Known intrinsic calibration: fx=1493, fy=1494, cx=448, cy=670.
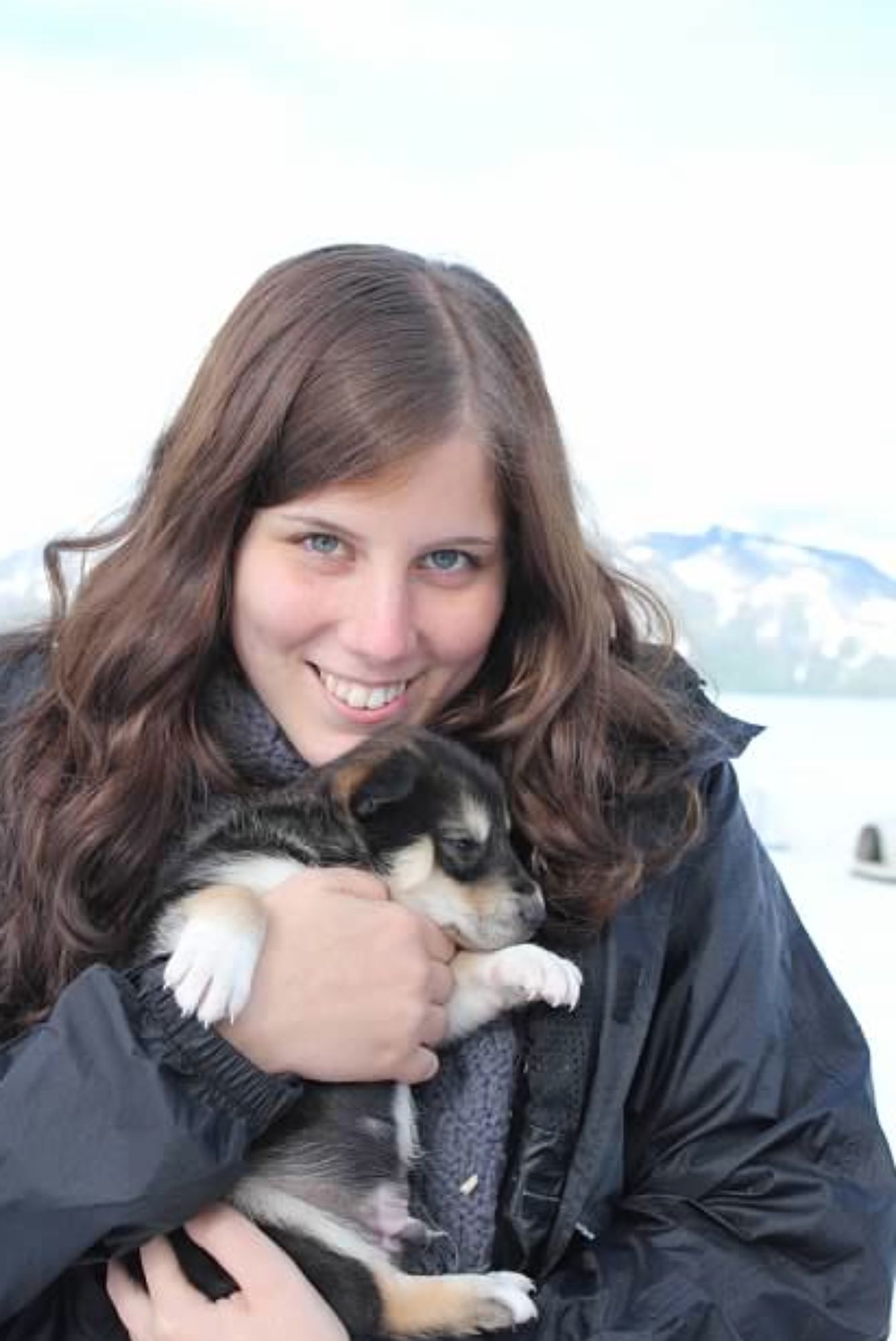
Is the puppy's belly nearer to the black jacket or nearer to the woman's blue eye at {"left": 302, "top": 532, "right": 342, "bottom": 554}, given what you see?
the black jacket

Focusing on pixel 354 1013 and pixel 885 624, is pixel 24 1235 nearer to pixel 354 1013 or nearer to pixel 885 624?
pixel 354 1013

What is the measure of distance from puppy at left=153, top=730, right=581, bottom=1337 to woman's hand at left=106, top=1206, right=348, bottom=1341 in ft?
0.17

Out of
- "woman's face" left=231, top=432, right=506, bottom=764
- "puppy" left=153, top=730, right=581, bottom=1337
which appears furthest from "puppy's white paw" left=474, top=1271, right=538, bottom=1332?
"woman's face" left=231, top=432, right=506, bottom=764

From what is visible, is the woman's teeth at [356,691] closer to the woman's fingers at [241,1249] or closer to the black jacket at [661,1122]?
the black jacket at [661,1122]

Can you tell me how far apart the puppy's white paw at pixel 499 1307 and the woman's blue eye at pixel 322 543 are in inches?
23.6

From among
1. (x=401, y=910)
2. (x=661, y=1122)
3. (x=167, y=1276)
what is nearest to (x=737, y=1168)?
(x=661, y=1122)

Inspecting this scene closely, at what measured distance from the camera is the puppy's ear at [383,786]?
4.18 ft

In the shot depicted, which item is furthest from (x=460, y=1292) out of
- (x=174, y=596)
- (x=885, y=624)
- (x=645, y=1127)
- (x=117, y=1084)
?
(x=885, y=624)

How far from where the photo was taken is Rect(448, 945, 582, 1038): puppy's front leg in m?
1.23

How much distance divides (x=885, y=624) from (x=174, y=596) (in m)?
2.91

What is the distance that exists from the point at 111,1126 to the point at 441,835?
1.32 ft

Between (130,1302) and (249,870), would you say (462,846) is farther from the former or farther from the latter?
(130,1302)

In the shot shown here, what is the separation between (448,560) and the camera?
1.29 metres

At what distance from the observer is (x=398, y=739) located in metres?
1.33
